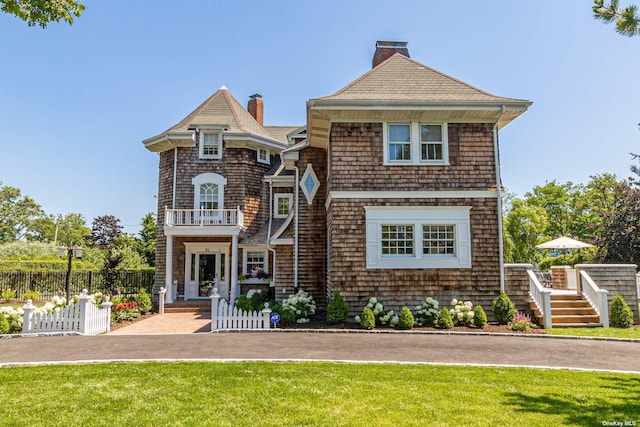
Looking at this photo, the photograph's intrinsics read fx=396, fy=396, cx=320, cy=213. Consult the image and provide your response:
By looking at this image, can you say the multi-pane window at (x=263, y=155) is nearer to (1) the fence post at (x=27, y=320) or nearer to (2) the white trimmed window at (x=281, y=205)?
(2) the white trimmed window at (x=281, y=205)

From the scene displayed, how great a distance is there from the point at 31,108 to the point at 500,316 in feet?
61.2

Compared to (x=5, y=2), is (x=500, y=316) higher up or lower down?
lower down

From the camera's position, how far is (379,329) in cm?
1060

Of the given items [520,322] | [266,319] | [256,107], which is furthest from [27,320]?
[256,107]

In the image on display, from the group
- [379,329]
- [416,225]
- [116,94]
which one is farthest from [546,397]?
[116,94]

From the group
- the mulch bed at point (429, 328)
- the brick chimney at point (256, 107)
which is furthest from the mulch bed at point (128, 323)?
the brick chimney at point (256, 107)

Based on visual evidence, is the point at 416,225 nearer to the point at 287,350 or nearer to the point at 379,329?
the point at 379,329

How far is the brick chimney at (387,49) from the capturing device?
631 inches

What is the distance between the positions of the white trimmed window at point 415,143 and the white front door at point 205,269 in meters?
10.3

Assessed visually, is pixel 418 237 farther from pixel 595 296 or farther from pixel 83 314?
pixel 83 314

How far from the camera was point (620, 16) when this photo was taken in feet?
18.5

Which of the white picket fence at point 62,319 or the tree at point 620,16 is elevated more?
the tree at point 620,16

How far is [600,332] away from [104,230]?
43795 mm

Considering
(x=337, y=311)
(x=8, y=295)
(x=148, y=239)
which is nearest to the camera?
(x=337, y=311)
